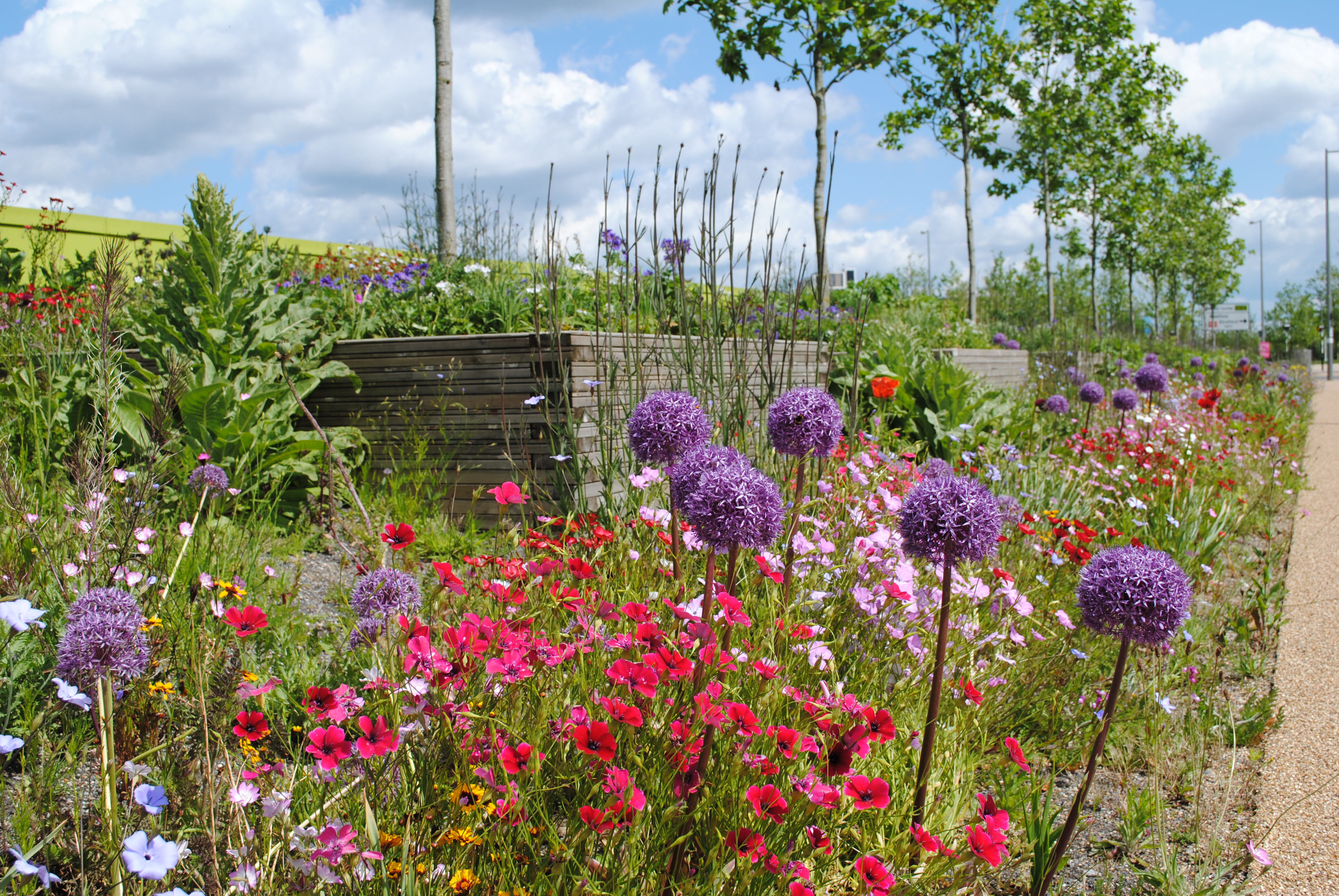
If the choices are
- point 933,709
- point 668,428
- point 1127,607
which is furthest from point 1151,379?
point 933,709

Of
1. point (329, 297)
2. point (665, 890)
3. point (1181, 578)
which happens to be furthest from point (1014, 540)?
point (329, 297)

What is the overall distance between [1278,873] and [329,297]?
5332mm

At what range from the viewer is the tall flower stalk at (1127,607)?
162 cm

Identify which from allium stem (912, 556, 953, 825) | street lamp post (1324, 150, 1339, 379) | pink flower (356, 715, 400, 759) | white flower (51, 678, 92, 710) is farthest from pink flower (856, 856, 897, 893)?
street lamp post (1324, 150, 1339, 379)

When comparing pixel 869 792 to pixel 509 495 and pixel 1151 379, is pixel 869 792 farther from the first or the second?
pixel 1151 379

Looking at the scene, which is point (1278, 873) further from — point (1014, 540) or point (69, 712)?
point (69, 712)

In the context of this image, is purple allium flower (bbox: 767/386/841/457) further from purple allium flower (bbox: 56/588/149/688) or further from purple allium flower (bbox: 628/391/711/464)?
purple allium flower (bbox: 56/588/149/688)

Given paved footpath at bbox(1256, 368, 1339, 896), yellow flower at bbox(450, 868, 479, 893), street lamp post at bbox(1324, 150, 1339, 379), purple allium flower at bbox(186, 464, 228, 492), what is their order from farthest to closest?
street lamp post at bbox(1324, 150, 1339, 379)
purple allium flower at bbox(186, 464, 228, 492)
paved footpath at bbox(1256, 368, 1339, 896)
yellow flower at bbox(450, 868, 479, 893)

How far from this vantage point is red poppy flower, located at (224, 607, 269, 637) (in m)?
1.48

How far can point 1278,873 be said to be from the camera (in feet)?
6.53

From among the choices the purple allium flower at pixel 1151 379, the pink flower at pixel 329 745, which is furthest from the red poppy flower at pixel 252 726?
the purple allium flower at pixel 1151 379

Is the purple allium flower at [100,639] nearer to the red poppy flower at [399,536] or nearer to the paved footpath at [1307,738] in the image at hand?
the red poppy flower at [399,536]

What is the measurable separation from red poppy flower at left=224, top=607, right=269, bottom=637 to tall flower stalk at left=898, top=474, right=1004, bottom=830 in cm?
128

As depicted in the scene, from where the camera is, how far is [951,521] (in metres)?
1.61
